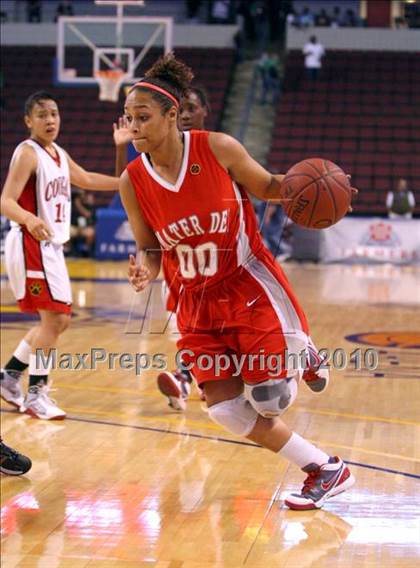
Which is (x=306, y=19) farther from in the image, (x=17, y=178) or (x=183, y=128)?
(x=17, y=178)

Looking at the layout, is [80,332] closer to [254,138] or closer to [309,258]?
[309,258]

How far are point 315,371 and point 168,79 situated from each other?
4.30ft

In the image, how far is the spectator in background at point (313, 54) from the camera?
22.5 meters

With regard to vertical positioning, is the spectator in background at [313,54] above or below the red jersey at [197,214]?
below

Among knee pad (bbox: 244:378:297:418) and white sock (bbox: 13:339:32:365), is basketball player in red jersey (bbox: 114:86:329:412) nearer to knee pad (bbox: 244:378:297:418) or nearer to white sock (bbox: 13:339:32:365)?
white sock (bbox: 13:339:32:365)

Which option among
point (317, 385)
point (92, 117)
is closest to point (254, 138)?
point (92, 117)

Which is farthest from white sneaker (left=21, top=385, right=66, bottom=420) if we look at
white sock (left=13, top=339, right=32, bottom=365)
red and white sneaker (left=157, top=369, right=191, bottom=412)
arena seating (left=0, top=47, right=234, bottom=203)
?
arena seating (left=0, top=47, right=234, bottom=203)

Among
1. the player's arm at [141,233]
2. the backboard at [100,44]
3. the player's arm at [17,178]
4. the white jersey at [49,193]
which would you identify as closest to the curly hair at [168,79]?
the player's arm at [141,233]

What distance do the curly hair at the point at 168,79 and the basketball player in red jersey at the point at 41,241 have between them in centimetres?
171

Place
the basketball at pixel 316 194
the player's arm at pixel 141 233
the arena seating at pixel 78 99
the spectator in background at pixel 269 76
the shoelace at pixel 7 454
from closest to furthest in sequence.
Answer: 1. the basketball at pixel 316 194
2. the player's arm at pixel 141 233
3. the shoelace at pixel 7 454
4. the arena seating at pixel 78 99
5. the spectator in background at pixel 269 76

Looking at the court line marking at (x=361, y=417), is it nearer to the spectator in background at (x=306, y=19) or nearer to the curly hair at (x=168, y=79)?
the curly hair at (x=168, y=79)

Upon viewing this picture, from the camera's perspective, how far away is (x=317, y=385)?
14.4 ft

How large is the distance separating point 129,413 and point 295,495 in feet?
6.43

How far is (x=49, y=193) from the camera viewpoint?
5906 millimetres
